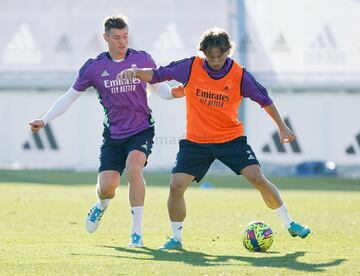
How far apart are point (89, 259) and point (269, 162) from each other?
63.0 feet

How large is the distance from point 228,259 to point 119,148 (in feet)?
7.53

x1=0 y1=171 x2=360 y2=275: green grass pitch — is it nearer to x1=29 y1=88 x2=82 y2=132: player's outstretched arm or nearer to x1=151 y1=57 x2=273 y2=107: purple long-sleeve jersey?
x1=29 y1=88 x2=82 y2=132: player's outstretched arm

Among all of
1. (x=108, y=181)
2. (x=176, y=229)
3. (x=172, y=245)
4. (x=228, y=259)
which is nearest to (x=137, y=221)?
(x=176, y=229)

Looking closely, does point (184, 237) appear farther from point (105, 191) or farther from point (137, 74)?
point (137, 74)

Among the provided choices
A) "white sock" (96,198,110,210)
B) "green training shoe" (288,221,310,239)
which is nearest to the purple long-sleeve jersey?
"green training shoe" (288,221,310,239)

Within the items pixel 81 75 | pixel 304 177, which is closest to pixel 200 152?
pixel 81 75

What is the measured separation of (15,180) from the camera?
23.9 meters

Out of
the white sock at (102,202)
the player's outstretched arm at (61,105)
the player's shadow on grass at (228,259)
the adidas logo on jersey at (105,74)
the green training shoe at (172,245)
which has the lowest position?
the player's shadow on grass at (228,259)

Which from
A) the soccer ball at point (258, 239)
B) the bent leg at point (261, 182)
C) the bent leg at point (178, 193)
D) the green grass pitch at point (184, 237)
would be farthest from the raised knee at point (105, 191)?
the soccer ball at point (258, 239)

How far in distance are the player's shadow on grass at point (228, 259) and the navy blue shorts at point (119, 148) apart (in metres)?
1.29

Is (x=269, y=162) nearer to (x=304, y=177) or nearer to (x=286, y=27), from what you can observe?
(x=304, y=177)

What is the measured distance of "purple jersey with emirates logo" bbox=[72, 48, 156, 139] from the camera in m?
10.8

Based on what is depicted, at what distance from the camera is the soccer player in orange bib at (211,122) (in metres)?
10.1

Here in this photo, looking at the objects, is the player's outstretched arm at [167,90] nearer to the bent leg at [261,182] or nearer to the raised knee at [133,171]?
the raised knee at [133,171]
